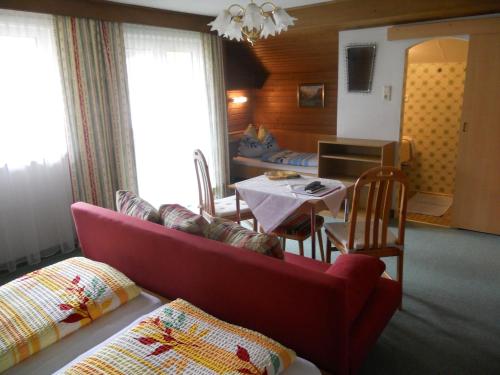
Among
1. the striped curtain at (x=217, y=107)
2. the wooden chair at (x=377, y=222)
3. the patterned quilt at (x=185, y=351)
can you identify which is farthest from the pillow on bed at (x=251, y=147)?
the patterned quilt at (x=185, y=351)

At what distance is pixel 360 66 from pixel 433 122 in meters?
1.44

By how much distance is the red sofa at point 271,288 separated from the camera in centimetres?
155

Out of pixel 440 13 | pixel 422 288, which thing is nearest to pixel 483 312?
pixel 422 288

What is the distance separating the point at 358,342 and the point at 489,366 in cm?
98

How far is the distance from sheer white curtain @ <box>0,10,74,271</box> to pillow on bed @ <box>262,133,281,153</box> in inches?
109

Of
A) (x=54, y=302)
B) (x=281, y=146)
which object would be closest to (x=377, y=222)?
(x=54, y=302)

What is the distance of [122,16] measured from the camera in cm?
388

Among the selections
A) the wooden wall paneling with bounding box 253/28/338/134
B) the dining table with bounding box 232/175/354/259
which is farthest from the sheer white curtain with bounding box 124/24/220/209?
Result: the dining table with bounding box 232/175/354/259

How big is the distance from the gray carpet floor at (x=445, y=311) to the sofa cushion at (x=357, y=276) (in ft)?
1.83

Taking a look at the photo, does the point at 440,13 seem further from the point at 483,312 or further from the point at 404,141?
the point at 483,312

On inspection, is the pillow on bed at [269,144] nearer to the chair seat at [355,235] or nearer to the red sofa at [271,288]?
the chair seat at [355,235]

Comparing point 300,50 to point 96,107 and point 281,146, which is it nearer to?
point 281,146

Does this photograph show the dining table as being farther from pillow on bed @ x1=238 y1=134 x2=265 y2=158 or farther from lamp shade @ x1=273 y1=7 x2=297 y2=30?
pillow on bed @ x1=238 y1=134 x2=265 y2=158

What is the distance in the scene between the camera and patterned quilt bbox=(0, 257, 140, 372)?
1646mm
